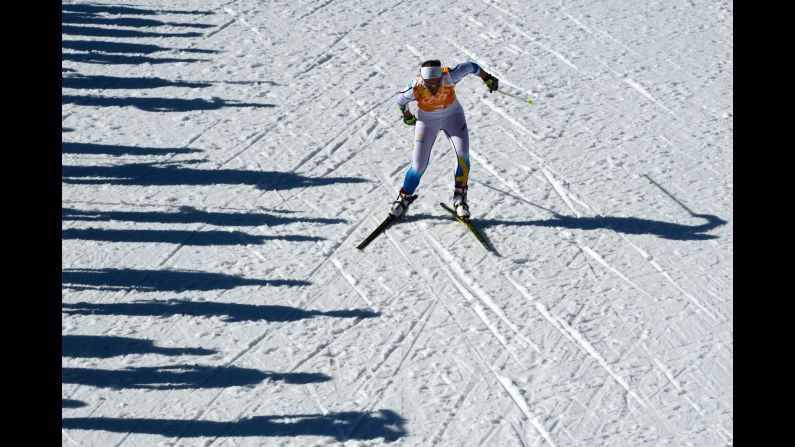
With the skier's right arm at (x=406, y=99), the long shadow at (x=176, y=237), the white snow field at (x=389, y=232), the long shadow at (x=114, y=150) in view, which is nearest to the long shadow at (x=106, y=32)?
the white snow field at (x=389, y=232)

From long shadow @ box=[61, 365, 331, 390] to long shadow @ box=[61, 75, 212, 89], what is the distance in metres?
5.40

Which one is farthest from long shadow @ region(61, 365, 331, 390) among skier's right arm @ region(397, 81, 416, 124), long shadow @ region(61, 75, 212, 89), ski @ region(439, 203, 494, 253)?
long shadow @ region(61, 75, 212, 89)

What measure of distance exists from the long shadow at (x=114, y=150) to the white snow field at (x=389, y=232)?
4cm

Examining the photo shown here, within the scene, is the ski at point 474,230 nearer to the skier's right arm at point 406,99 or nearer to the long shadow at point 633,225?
the long shadow at point 633,225

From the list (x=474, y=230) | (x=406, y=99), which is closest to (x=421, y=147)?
(x=406, y=99)

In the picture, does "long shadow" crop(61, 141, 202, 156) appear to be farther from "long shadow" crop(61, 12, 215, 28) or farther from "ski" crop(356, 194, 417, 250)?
"long shadow" crop(61, 12, 215, 28)

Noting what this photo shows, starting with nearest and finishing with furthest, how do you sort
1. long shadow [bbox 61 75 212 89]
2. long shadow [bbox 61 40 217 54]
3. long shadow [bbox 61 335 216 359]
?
long shadow [bbox 61 335 216 359] → long shadow [bbox 61 75 212 89] → long shadow [bbox 61 40 217 54]

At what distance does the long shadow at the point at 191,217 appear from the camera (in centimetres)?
920

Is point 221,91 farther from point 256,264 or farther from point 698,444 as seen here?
point 698,444

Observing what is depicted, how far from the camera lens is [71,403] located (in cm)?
695

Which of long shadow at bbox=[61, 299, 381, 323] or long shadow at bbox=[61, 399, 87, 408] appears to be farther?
long shadow at bbox=[61, 299, 381, 323]

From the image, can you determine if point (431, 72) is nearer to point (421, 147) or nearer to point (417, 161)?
point (421, 147)

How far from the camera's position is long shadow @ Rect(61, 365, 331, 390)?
712 centimetres

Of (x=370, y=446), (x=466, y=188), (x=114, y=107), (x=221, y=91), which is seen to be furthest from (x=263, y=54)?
(x=370, y=446)
